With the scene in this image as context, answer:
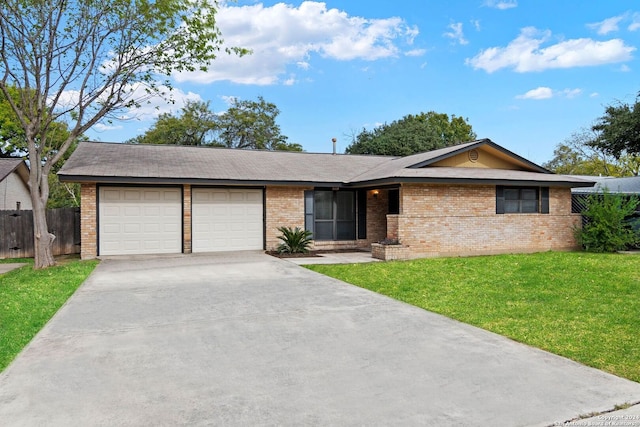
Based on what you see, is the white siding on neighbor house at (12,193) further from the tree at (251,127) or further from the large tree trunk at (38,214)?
the tree at (251,127)

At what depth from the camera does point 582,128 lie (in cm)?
4794

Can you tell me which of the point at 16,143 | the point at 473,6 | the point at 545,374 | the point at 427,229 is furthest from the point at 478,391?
the point at 16,143

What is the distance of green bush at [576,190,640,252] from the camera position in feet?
48.6

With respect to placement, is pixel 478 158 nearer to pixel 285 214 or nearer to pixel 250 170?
pixel 285 214

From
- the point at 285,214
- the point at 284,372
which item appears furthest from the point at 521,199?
the point at 284,372

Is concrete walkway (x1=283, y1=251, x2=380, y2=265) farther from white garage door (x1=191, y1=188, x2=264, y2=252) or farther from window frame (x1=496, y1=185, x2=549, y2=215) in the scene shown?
window frame (x1=496, y1=185, x2=549, y2=215)

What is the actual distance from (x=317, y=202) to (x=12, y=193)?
14.1 m

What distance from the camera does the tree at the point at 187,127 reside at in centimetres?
3644

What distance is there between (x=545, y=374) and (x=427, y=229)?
9928 mm

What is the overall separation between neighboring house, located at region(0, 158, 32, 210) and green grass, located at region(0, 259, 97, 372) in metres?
8.64

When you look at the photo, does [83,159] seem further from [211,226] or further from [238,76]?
[238,76]

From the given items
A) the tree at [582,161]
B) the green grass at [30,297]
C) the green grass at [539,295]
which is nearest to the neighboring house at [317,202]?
the green grass at [539,295]

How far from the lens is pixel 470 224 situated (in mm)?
14602

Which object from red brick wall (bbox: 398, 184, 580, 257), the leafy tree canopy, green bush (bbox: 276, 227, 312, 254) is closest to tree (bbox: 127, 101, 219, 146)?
the leafy tree canopy
